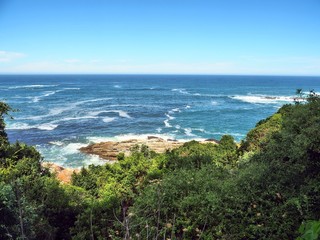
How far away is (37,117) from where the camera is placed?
48.8 m

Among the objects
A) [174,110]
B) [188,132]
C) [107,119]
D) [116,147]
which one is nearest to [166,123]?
[188,132]

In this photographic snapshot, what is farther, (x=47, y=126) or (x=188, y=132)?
(x=47, y=126)

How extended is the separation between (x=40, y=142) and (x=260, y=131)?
85.9ft

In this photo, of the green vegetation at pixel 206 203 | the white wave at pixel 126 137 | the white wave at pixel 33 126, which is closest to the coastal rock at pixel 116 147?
the white wave at pixel 126 137

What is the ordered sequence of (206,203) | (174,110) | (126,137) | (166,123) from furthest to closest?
(174,110), (166,123), (126,137), (206,203)

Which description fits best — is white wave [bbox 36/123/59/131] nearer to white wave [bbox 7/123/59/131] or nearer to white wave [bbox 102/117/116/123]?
white wave [bbox 7/123/59/131]

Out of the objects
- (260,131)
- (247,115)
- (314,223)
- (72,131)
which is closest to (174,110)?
(247,115)

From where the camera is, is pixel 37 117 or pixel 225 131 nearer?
pixel 225 131

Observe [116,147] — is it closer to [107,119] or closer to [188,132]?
[188,132]

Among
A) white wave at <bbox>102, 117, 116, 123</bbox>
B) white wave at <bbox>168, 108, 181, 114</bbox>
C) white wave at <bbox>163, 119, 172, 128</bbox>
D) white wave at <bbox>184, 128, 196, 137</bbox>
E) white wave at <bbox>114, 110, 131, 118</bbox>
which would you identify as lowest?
white wave at <bbox>184, 128, 196, 137</bbox>

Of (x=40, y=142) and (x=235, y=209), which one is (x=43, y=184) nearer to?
(x=235, y=209)

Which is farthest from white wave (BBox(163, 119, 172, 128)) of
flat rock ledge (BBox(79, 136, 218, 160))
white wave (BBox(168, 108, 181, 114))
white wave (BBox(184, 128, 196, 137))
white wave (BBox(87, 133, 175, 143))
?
flat rock ledge (BBox(79, 136, 218, 160))

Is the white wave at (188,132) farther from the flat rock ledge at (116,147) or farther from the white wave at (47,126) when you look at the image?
the white wave at (47,126)

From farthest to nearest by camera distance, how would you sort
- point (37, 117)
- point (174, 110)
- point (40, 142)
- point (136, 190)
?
point (174, 110), point (37, 117), point (40, 142), point (136, 190)
